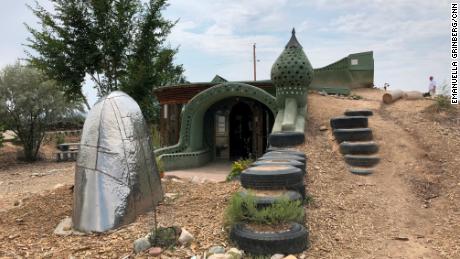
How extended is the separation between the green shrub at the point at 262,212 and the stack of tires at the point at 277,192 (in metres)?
0.09

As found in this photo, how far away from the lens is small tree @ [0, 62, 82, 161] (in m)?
16.4

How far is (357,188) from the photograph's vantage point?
19.4 feet

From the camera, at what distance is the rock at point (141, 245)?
13.2 ft

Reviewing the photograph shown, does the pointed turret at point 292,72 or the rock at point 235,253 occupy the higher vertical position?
the pointed turret at point 292,72

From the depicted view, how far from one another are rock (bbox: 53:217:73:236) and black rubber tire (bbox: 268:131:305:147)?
3675 millimetres

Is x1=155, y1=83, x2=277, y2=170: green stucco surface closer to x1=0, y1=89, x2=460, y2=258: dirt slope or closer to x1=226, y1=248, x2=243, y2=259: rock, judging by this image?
x1=0, y1=89, x2=460, y2=258: dirt slope

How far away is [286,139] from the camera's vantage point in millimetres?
7363

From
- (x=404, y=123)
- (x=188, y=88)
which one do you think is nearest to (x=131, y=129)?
(x=404, y=123)

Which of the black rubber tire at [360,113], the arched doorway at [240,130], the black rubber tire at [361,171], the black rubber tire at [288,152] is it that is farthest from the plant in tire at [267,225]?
the arched doorway at [240,130]

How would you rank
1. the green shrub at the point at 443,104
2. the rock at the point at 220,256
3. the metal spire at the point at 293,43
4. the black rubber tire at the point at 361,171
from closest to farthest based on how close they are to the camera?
1. the rock at the point at 220,256
2. the black rubber tire at the point at 361,171
3. the green shrub at the point at 443,104
4. the metal spire at the point at 293,43

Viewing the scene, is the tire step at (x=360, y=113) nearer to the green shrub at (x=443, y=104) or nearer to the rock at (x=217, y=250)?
the green shrub at (x=443, y=104)

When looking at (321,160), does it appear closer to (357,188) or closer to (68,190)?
(357,188)

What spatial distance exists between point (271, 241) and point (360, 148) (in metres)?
3.65

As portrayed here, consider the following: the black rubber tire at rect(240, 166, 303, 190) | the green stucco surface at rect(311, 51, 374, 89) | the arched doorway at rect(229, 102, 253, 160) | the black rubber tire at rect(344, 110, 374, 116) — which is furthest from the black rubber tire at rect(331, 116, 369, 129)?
the green stucco surface at rect(311, 51, 374, 89)
